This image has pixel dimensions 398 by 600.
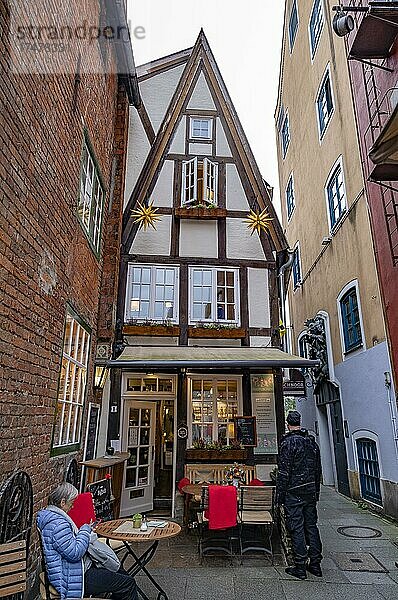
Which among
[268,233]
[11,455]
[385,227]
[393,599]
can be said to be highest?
[268,233]

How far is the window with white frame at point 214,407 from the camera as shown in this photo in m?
7.61

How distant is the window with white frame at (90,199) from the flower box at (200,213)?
76.6 inches

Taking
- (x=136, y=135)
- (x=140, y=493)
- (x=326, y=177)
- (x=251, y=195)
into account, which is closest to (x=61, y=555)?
(x=140, y=493)

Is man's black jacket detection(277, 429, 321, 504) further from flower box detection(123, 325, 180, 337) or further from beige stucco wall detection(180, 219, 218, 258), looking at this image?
beige stucco wall detection(180, 219, 218, 258)

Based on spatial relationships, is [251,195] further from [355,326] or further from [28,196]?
[28,196]

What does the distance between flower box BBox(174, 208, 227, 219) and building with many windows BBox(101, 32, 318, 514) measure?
0.08ft

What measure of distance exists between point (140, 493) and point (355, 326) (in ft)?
18.6

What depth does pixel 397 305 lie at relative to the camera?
631 centimetres

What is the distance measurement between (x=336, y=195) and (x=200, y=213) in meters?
4.20

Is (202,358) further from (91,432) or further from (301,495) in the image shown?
(301,495)

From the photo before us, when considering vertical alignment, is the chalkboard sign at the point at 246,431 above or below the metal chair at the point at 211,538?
above

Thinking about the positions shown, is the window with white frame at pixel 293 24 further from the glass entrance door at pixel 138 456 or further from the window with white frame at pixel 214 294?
the glass entrance door at pixel 138 456

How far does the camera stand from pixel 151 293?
26.9ft

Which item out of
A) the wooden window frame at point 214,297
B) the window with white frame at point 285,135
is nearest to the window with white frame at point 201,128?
the wooden window frame at point 214,297
